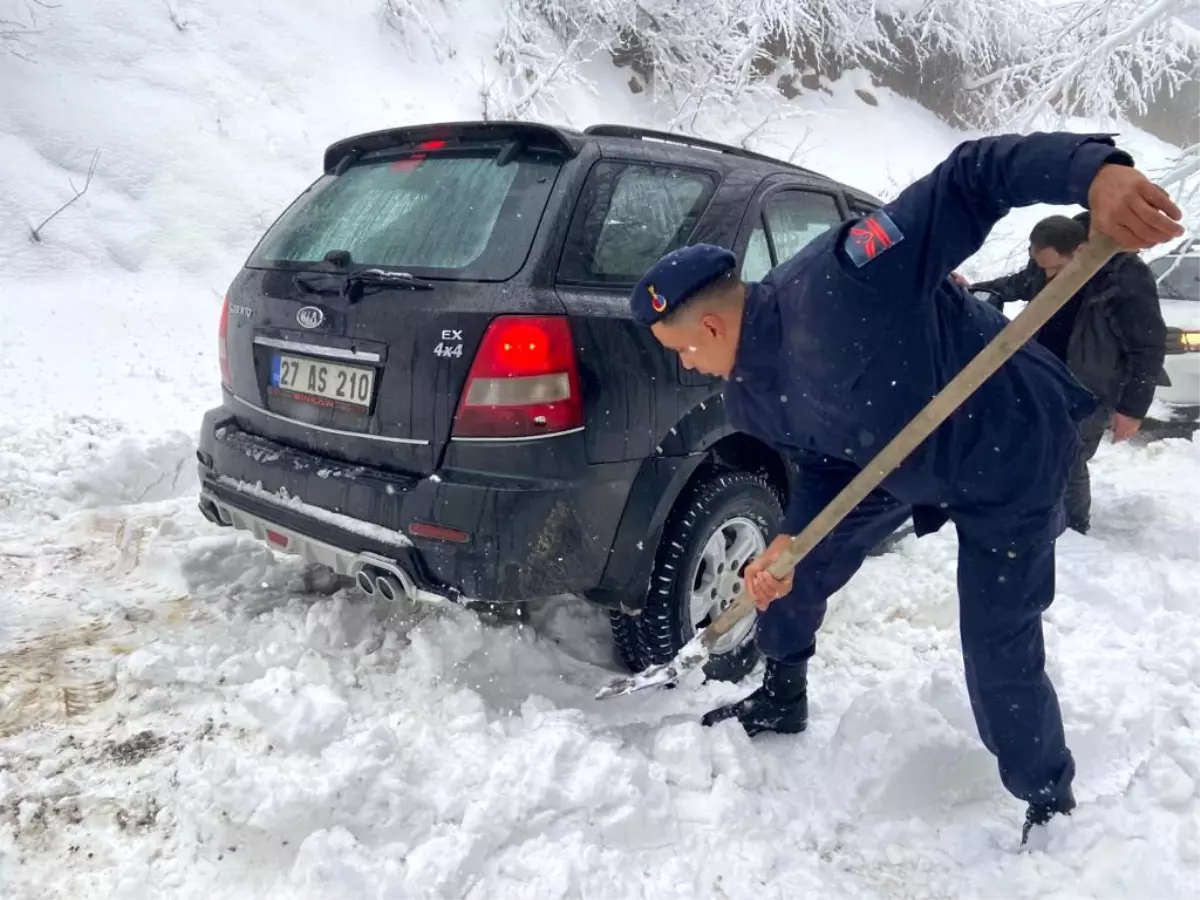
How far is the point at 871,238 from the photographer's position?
1906mm

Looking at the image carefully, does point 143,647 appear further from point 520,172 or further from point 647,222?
point 647,222

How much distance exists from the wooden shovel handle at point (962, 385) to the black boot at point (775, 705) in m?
0.51

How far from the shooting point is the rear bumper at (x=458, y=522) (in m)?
2.47

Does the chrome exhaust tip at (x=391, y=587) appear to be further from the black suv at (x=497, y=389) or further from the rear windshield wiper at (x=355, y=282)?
the rear windshield wiper at (x=355, y=282)

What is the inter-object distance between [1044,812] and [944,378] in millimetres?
1208

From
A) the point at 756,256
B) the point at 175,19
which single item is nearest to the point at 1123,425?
the point at 756,256

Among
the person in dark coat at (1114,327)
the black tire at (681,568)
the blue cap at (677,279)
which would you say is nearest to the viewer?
the blue cap at (677,279)

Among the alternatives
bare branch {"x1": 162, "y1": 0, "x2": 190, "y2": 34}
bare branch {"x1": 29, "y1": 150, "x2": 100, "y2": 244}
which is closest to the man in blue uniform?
bare branch {"x1": 29, "y1": 150, "x2": 100, "y2": 244}

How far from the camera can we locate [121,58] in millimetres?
8648

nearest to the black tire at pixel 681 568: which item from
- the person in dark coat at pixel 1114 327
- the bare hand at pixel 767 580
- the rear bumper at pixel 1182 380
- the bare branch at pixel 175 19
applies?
the bare hand at pixel 767 580

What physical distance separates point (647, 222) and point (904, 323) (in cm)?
115

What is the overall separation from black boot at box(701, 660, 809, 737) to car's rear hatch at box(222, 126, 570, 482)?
1237mm

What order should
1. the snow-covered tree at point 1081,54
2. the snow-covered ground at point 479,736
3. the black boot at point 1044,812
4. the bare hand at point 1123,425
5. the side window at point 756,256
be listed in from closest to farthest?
the snow-covered ground at point 479,736 → the black boot at point 1044,812 → the side window at point 756,256 → the bare hand at point 1123,425 → the snow-covered tree at point 1081,54

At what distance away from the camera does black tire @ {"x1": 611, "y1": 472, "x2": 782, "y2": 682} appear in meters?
2.91
